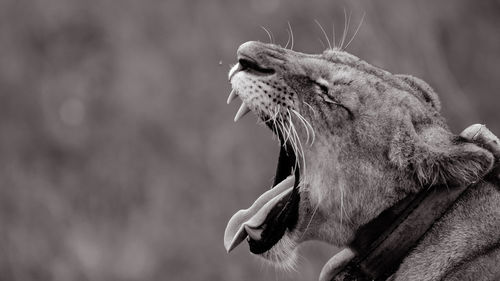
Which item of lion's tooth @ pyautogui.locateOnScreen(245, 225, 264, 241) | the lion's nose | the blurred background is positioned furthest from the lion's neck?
the blurred background

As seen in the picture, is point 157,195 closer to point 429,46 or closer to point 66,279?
point 66,279

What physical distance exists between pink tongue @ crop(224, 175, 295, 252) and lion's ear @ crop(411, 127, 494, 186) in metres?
0.86

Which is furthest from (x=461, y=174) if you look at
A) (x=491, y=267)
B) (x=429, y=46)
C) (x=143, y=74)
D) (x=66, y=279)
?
(x=143, y=74)

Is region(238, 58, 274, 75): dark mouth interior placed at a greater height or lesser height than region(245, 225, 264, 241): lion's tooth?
greater

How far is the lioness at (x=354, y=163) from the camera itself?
4.28 m

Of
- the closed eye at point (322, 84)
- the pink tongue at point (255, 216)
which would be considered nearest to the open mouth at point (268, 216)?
the pink tongue at point (255, 216)

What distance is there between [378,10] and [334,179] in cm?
538

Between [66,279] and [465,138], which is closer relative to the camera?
[465,138]

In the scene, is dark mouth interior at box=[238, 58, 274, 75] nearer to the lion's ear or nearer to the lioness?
the lioness

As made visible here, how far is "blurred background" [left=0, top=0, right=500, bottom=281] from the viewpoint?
9.69 metres

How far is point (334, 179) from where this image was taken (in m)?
4.65

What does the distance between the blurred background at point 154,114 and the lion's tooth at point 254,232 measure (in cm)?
392

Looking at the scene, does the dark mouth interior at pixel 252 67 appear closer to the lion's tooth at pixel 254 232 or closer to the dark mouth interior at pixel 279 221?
the dark mouth interior at pixel 279 221

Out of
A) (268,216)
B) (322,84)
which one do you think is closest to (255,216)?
(268,216)
